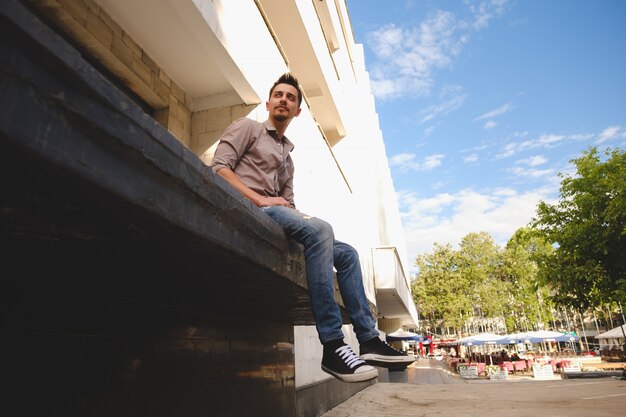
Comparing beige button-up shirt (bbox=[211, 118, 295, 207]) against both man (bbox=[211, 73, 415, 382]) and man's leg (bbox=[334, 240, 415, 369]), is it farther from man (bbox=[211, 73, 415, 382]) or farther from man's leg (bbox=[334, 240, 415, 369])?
man's leg (bbox=[334, 240, 415, 369])

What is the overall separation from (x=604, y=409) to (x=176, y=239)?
26.4 feet

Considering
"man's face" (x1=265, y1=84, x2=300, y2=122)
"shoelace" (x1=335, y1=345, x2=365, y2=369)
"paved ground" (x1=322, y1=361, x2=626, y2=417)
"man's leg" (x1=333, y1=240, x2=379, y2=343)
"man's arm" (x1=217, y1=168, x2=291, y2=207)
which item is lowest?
"paved ground" (x1=322, y1=361, x2=626, y2=417)

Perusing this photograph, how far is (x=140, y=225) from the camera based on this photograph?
1.14 m

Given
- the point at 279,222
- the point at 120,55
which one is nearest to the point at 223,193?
the point at 279,222

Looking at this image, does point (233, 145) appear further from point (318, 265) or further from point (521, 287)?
point (521, 287)

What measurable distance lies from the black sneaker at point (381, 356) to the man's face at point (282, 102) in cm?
180

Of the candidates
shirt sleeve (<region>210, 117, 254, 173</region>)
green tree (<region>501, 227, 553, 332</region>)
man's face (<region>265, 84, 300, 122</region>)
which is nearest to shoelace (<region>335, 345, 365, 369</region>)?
shirt sleeve (<region>210, 117, 254, 173</region>)

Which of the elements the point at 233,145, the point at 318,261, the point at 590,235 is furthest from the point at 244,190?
the point at 590,235

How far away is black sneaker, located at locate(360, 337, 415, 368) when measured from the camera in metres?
2.58

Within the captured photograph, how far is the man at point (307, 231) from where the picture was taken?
90.2 inches

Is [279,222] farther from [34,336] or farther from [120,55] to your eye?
[120,55]

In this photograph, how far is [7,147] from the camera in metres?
0.72

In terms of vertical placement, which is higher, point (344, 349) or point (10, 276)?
point (10, 276)

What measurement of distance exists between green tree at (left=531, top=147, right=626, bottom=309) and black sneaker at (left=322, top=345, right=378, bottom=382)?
15.9 m
